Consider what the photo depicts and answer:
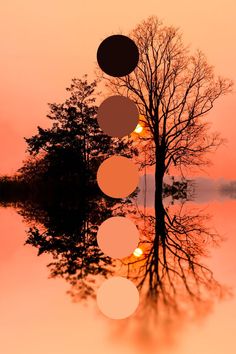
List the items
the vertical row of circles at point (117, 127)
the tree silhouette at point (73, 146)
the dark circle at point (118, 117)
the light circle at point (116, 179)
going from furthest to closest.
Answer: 1. the tree silhouette at point (73, 146)
2. the light circle at point (116, 179)
3. the dark circle at point (118, 117)
4. the vertical row of circles at point (117, 127)

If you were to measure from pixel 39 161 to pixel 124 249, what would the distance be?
21513 millimetres

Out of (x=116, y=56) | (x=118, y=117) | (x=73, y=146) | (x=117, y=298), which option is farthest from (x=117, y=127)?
(x=73, y=146)

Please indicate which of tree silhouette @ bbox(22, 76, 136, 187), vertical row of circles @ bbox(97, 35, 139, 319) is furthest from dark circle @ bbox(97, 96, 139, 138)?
tree silhouette @ bbox(22, 76, 136, 187)

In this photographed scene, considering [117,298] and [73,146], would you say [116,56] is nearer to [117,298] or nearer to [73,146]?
[117,298]

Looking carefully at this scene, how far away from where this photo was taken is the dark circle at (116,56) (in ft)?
32.0

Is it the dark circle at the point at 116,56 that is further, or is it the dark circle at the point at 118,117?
the dark circle at the point at 116,56

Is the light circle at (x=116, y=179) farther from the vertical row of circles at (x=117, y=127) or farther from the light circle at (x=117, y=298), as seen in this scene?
the light circle at (x=117, y=298)

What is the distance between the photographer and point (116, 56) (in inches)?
388

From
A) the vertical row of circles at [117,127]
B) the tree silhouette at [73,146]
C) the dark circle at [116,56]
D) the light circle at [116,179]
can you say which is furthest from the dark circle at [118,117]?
the tree silhouette at [73,146]

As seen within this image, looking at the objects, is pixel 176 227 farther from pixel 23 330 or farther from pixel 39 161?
pixel 39 161

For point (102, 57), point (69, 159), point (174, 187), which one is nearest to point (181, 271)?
point (102, 57)

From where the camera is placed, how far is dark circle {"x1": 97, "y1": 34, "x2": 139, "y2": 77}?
9.75m

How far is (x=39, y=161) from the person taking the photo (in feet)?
92.0

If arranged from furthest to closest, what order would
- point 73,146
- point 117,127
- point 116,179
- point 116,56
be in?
point 73,146 → point 116,56 → point 116,179 → point 117,127
